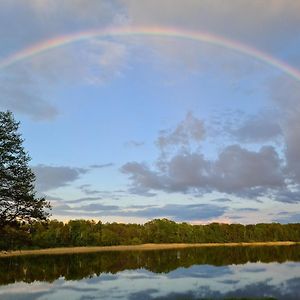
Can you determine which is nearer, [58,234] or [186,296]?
[186,296]

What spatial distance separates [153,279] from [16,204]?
106 feet

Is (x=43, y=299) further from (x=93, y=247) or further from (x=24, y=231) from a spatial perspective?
(x=93, y=247)

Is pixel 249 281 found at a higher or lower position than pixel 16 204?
lower

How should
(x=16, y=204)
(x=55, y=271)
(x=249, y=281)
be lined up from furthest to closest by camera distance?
(x=55, y=271), (x=249, y=281), (x=16, y=204)

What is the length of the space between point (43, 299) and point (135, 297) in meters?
9.42

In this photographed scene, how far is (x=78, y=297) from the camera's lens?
4747 centimetres

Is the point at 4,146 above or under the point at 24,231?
above

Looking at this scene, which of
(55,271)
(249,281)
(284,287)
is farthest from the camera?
(55,271)

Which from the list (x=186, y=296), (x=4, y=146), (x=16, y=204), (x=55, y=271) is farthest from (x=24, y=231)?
Result: (x=55, y=271)

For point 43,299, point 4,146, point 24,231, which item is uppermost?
point 4,146

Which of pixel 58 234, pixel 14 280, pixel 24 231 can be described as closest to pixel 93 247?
pixel 58 234

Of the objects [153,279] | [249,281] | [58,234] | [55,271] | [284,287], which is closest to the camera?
[284,287]

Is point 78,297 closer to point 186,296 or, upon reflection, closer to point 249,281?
point 186,296

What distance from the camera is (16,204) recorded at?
122ft
